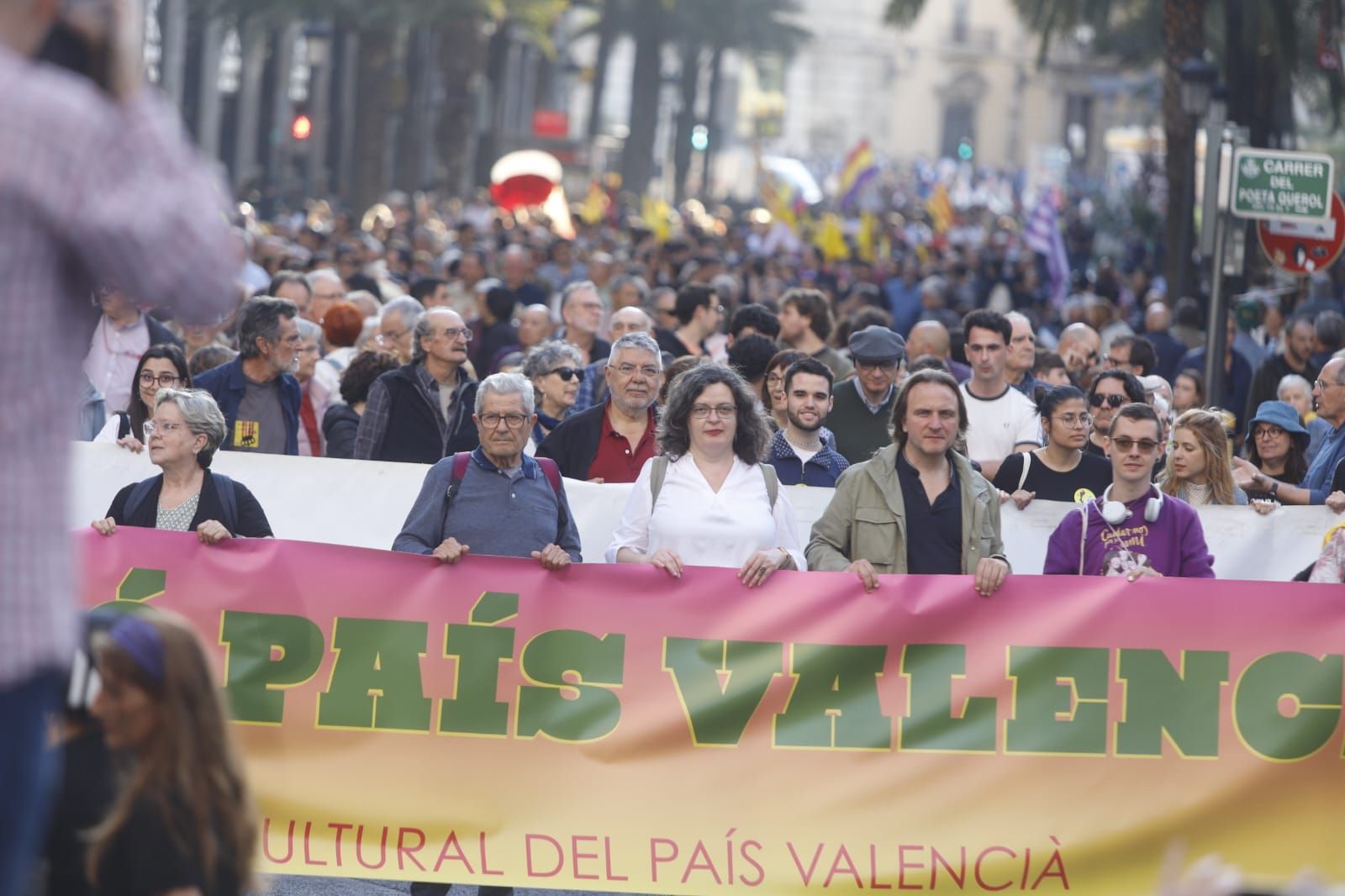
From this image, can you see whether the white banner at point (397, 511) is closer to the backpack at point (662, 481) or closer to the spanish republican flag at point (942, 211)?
the backpack at point (662, 481)

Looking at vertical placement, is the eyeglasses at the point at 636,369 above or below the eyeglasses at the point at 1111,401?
above

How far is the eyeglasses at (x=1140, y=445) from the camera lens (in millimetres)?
7391

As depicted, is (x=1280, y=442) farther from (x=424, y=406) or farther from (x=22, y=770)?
(x=22, y=770)

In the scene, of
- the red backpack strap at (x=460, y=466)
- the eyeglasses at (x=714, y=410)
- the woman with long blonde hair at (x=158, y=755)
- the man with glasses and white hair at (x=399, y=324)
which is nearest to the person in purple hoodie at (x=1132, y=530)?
the eyeglasses at (x=714, y=410)

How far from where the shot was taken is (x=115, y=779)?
3.78m

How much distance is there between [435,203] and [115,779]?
38572mm

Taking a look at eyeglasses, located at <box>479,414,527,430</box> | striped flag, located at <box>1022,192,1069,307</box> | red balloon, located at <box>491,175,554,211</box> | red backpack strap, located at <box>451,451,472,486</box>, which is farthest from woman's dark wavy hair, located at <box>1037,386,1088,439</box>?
red balloon, located at <box>491,175,554,211</box>

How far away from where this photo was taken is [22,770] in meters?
3.02

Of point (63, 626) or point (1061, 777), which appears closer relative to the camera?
point (63, 626)

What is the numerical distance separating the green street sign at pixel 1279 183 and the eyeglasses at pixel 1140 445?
7.84m

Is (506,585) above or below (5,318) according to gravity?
below

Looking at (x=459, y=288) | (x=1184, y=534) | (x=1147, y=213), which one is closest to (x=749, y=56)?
(x=1147, y=213)

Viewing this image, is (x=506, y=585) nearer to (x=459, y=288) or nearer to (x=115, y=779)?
(x=115, y=779)

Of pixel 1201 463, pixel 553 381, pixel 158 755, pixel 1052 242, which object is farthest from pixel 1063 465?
pixel 1052 242
